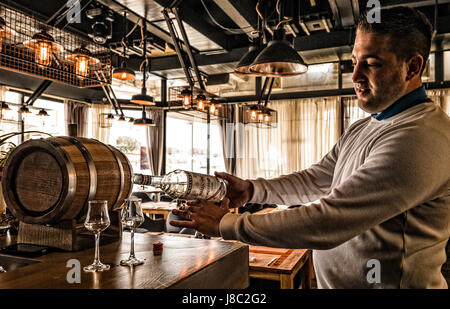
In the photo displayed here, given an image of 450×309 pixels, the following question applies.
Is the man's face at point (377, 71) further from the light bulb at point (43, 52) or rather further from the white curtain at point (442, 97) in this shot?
the white curtain at point (442, 97)

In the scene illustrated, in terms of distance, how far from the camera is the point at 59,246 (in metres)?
1.23

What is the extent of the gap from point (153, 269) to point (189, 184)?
1.11ft

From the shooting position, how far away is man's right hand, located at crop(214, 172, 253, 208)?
5.27ft

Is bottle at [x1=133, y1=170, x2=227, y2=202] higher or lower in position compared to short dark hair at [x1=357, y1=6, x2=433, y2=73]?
lower

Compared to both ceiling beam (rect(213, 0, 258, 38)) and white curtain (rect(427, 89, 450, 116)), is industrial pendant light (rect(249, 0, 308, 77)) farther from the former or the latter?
white curtain (rect(427, 89, 450, 116))

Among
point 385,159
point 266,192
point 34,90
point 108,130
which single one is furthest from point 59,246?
point 108,130

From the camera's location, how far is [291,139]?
8.05m

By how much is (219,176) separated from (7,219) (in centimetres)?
98

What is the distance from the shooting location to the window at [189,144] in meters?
8.96

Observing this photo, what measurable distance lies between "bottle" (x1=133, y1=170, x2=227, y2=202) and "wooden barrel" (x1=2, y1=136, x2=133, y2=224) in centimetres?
17

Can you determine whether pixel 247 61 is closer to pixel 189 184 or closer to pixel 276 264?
pixel 276 264
